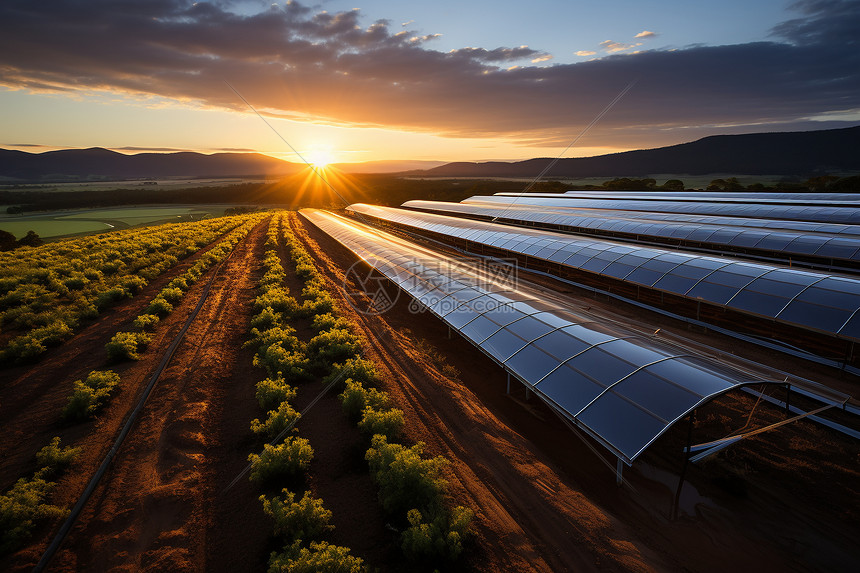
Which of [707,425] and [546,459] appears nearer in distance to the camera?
[546,459]

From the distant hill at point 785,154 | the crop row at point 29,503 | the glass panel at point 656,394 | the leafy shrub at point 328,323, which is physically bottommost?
the crop row at point 29,503

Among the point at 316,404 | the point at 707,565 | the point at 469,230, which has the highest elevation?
the point at 469,230

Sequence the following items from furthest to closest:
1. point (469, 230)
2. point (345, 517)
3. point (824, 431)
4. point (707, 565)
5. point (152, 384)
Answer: point (469, 230) → point (152, 384) → point (824, 431) → point (345, 517) → point (707, 565)

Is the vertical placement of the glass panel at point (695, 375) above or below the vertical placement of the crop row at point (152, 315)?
above

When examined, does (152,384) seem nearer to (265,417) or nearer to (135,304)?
(265,417)

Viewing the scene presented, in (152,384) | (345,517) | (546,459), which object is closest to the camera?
(345,517)

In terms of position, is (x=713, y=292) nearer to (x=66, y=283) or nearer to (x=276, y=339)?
(x=276, y=339)

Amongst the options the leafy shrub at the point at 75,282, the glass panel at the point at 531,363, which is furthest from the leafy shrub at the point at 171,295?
the glass panel at the point at 531,363

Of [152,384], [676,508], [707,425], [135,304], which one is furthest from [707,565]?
[135,304]

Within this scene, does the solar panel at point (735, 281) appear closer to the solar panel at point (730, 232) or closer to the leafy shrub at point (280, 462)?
the solar panel at point (730, 232)
